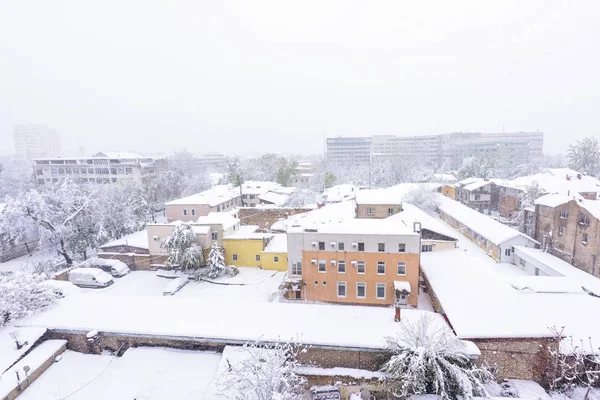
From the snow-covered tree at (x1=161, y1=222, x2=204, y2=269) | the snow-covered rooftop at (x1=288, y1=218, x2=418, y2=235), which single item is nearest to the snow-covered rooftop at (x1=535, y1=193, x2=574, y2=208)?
the snow-covered rooftop at (x1=288, y1=218, x2=418, y2=235)

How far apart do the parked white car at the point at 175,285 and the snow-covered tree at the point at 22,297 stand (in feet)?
22.8

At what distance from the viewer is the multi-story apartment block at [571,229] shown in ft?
77.0

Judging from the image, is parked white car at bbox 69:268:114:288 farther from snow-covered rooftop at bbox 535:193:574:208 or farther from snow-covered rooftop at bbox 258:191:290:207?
snow-covered rooftop at bbox 535:193:574:208

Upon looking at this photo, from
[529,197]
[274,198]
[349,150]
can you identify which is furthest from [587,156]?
[349,150]

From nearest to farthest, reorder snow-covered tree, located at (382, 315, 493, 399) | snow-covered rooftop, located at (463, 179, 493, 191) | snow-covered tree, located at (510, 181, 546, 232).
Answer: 1. snow-covered tree, located at (382, 315, 493, 399)
2. snow-covered tree, located at (510, 181, 546, 232)
3. snow-covered rooftop, located at (463, 179, 493, 191)

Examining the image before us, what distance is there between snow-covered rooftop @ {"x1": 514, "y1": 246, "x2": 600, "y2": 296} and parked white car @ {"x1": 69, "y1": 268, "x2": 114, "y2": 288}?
31.6 metres

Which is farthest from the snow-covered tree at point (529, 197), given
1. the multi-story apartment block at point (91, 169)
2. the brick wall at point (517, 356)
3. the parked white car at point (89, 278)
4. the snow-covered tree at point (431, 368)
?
the multi-story apartment block at point (91, 169)

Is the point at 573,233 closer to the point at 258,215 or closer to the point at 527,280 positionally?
the point at 527,280

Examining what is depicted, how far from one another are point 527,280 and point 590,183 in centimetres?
2969

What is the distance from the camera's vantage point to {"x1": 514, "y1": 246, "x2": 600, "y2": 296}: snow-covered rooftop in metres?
21.3

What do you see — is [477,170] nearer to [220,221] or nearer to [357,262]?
[357,262]

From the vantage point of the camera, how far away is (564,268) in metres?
24.1

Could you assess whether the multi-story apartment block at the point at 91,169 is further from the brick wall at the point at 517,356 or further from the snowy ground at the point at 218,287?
the brick wall at the point at 517,356

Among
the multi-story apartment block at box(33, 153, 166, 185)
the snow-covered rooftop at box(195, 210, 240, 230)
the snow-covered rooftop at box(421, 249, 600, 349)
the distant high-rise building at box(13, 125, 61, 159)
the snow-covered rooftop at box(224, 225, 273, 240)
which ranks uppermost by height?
the distant high-rise building at box(13, 125, 61, 159)
